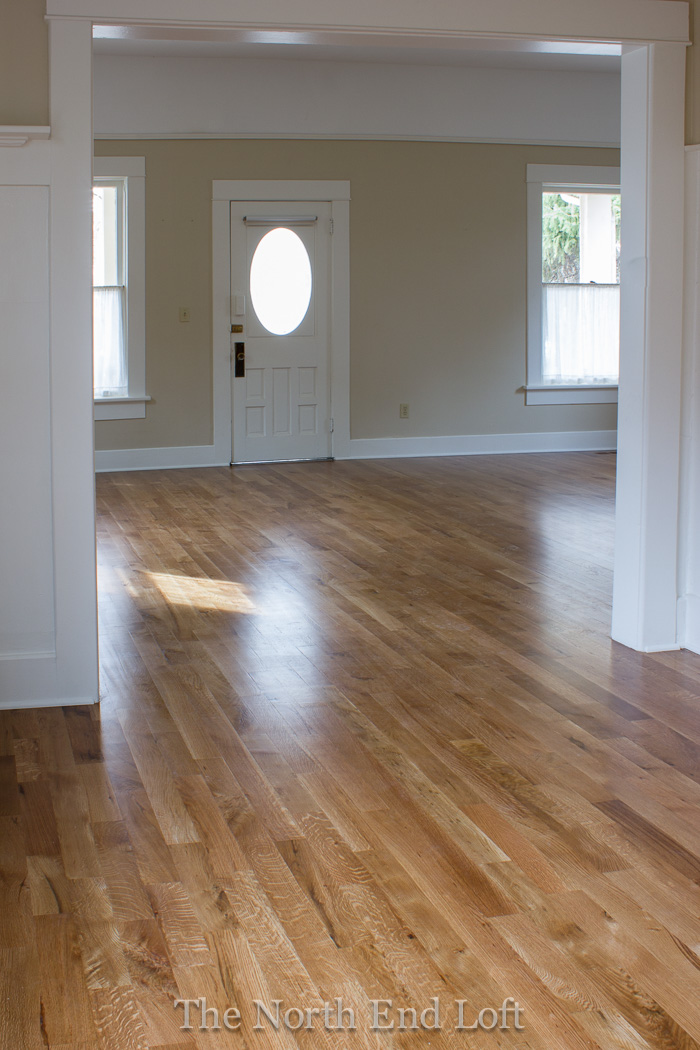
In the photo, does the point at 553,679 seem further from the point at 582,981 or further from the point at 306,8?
the point at 306,8

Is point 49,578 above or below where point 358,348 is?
below

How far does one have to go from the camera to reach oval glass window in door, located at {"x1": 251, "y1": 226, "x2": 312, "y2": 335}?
8969 millimetres

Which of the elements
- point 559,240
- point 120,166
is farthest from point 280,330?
point 559,240

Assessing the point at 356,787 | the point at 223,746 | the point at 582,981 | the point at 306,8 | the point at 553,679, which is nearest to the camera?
the point at 582,981

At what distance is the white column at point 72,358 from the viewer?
332 cm

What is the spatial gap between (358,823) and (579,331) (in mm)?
7846

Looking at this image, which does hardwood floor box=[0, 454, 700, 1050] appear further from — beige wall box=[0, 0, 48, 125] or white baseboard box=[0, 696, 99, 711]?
beige wall box=[0, 0, 48, 125]

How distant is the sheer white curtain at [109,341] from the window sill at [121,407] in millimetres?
103

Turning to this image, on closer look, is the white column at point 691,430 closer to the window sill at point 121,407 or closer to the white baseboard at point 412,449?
the white baseboard at point 412,449

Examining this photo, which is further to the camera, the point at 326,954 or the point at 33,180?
the point at 33,180

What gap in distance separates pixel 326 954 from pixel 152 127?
7676mm

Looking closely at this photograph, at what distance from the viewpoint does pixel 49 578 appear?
3.52 metres

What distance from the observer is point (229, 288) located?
8.88 m

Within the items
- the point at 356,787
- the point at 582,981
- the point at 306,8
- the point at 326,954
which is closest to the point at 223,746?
the point at 356,787
